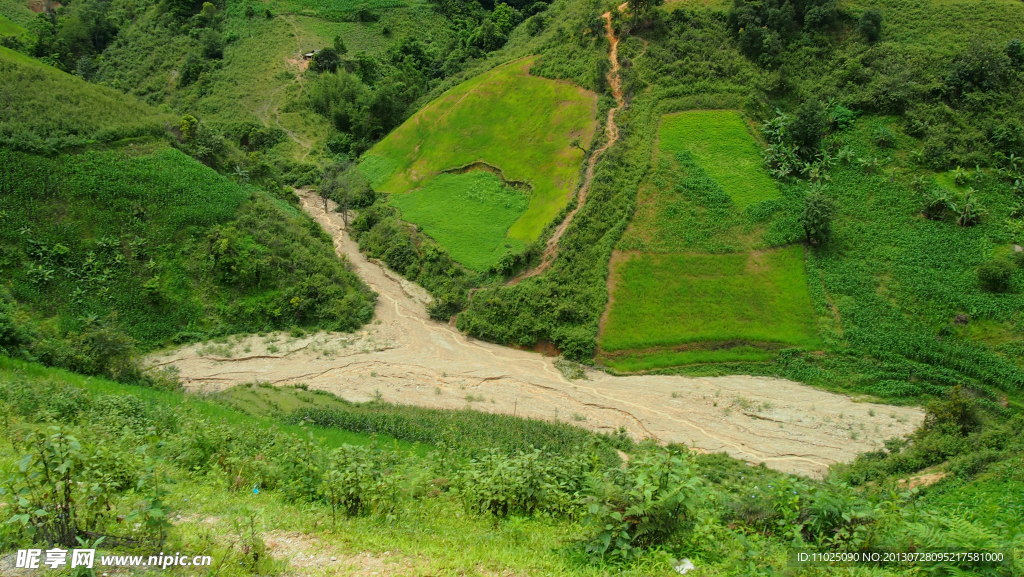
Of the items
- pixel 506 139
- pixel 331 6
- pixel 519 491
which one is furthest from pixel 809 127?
pixel 331 6

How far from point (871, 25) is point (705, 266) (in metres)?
27.5

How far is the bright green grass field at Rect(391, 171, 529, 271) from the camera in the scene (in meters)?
47.5

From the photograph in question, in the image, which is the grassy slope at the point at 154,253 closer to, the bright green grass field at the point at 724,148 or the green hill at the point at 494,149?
the green hill at the point at 494,149

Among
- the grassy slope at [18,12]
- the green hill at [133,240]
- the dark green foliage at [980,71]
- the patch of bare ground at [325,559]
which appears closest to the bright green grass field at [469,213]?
the green hill at [133,240]

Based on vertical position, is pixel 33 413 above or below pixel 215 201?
below

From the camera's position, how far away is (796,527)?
1095cm

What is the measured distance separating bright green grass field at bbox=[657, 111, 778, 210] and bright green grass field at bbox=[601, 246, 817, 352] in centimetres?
576

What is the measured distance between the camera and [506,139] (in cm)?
5609

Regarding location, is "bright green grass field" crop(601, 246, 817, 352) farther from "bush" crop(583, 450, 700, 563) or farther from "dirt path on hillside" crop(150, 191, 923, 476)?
"bush" crop(583, 450, 700, 563)

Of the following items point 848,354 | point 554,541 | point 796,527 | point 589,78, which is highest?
point 589,78

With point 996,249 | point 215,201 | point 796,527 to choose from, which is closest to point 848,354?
point 996,249

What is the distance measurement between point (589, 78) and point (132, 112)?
125 feet

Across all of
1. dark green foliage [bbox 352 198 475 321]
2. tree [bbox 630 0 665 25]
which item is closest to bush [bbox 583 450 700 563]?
dark green foliage [bbox 352 198 475 321]

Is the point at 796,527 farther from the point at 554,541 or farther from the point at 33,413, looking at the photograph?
the point at 33,413
